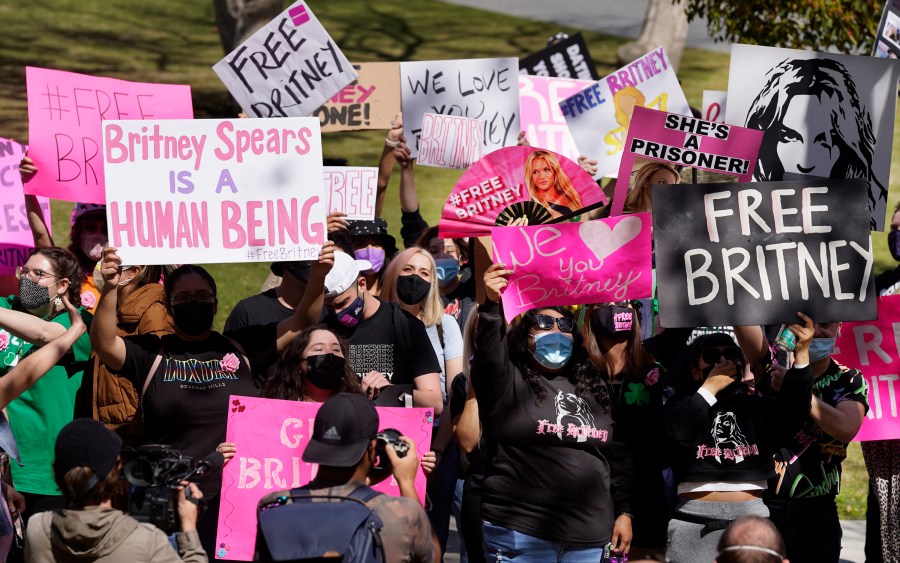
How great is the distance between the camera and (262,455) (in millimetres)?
5578

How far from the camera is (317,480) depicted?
435 centimetres

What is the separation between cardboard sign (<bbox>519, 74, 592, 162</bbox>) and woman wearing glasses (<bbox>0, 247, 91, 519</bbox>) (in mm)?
4357

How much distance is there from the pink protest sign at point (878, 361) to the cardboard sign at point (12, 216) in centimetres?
423

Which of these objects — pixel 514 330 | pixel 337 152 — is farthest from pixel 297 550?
pixel 337 152

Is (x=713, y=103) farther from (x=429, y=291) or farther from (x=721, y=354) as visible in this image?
(x=721, y=354)

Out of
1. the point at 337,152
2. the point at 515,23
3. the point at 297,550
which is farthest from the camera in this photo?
the point at 515,23

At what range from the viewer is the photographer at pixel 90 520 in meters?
4.34

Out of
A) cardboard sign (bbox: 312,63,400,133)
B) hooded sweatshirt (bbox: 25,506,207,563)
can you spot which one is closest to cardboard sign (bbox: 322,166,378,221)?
cardboard sign (bbox: 312,63,400,133)

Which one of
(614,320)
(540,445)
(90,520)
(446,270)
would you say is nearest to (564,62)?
(446,270)

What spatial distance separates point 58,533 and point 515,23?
2212 centimetres

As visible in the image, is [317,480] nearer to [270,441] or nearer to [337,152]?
[270,441]

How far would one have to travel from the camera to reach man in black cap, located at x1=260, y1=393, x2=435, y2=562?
4.27m

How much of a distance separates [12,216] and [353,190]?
2125 mm

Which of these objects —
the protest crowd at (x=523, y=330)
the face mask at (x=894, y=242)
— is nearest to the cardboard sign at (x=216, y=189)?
the protest crowd at (x=523, y=330)
